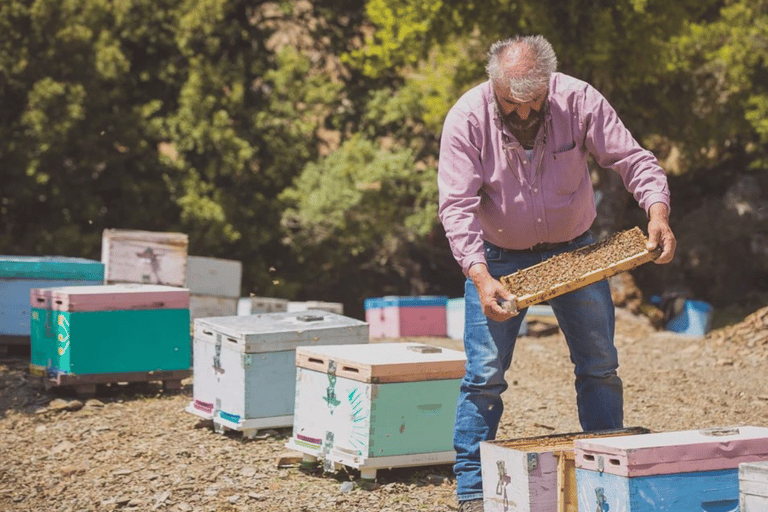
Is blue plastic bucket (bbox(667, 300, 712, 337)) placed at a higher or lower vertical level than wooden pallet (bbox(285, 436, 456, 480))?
higher

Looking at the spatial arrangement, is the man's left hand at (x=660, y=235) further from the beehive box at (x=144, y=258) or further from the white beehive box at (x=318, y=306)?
the white beehive box at (x=318, y=306)

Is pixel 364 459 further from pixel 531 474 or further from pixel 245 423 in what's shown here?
pixel 531 474

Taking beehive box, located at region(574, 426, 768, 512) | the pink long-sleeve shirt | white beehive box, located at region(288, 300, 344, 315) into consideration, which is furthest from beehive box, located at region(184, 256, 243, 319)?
beehive box, located at region(574, 426, 768, 512)

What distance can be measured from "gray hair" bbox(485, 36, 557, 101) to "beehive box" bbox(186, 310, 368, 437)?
335cm

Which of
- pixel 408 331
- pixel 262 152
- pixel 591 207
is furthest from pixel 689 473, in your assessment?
pixel 262 152

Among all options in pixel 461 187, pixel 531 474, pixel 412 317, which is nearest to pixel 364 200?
pixel 412 317

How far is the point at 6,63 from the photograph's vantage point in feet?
68.7

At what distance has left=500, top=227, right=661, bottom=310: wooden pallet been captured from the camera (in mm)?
4680

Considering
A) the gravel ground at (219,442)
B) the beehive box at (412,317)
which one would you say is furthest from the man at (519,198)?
the beehive box at (412,317)

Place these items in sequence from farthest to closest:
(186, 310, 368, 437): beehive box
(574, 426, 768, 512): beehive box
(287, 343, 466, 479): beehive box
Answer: (186, 310, 368, 437): beehive box → (287, 343, 466, 479): beehive box → (574, 426, 768, 512): beehive box

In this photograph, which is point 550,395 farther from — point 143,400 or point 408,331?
point 408,331

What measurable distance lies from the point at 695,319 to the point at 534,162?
51.0ft

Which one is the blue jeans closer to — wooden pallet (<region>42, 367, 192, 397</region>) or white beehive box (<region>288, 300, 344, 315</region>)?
wooden pallet (<region>42, 367, 192, 397</region>)

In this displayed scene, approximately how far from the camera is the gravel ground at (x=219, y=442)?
20.9ft
